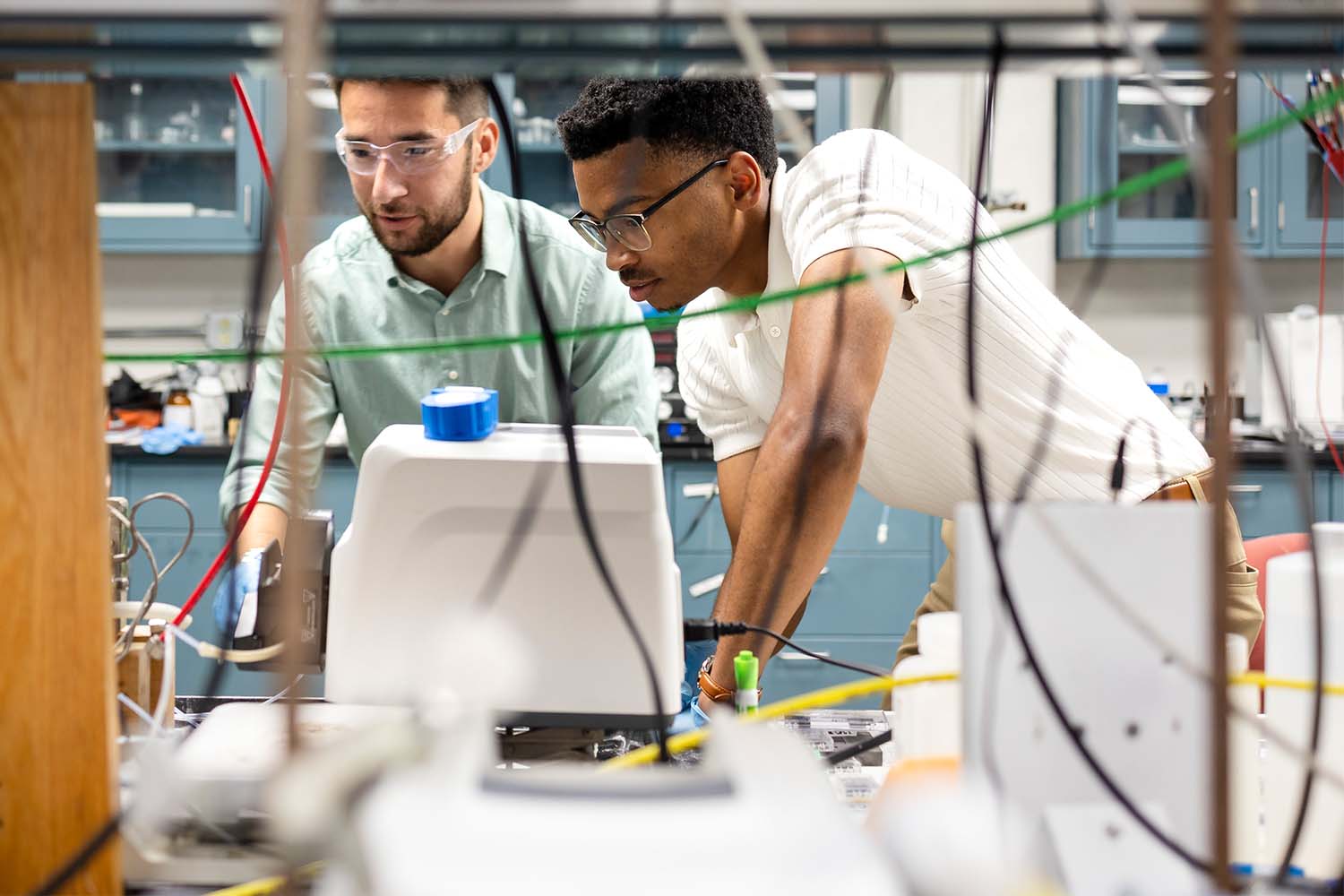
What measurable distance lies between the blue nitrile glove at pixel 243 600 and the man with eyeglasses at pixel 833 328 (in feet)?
1.43

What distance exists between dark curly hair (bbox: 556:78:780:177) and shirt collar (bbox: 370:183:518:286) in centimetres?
56

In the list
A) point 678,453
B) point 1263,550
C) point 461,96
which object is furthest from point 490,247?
point 1263,550

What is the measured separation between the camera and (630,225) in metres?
1.33

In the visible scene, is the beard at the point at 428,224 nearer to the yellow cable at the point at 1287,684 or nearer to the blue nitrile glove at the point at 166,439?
the blue nitrile glove at the point at 166,439

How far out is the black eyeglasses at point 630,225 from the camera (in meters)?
1.33

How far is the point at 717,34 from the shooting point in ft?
1.62

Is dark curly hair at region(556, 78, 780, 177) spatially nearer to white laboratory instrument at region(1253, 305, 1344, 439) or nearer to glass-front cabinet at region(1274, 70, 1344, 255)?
white laboratory instrument at region(1253, 305, 1344, 439)

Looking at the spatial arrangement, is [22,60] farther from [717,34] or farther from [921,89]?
[921,89]

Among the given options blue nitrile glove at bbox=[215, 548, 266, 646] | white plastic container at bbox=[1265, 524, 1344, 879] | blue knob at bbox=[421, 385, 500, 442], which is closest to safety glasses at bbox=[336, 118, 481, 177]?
blue nitrile glove at bbox=[215, 548, 266, 646]

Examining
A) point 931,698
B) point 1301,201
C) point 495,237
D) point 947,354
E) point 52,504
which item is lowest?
point 931,698

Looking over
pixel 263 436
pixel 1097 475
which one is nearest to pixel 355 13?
pixel 1097 475

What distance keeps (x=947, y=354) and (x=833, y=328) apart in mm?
264

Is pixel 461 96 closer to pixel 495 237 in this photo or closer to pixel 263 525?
pixel 495 237

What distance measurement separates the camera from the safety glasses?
1.59 m
